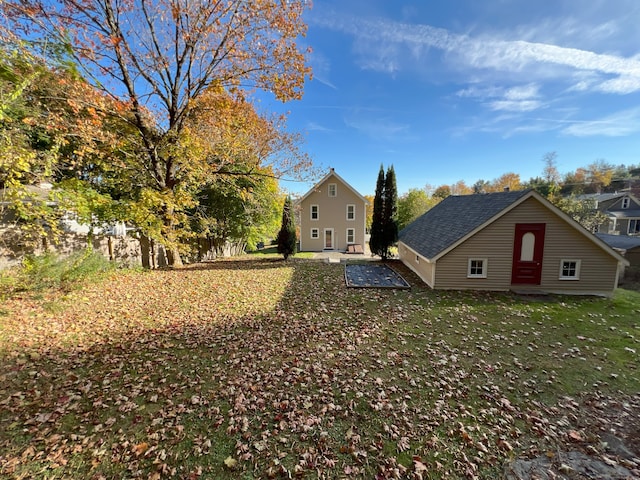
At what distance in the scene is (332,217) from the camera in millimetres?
27562

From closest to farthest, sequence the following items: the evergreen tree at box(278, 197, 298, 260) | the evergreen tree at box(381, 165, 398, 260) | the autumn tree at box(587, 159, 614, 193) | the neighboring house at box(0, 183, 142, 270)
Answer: the neighboring house at box(0, 183, 142, 270) → the evergreen tree at box(278, 197, 298, 260) → the evergreen tree at box(381, 165, 398, 260) → the autumn tree at box(587, 159, 614, 193)

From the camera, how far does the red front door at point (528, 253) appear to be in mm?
11070

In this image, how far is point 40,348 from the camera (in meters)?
5.39

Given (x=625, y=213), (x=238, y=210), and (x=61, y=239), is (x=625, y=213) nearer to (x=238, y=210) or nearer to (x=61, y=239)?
(x=238, y=210)

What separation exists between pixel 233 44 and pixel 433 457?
14220mm

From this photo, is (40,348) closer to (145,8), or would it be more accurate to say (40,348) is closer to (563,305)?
(145,8)

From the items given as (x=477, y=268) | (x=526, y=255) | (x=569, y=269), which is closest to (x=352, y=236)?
(x=477, y=268)

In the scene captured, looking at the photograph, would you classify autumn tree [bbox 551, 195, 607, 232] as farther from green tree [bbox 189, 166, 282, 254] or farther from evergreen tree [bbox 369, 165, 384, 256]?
green tree [bbox 189, 166, 282, 254]

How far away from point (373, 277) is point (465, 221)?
5194 mm

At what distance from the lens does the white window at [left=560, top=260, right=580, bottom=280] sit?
11.1 m

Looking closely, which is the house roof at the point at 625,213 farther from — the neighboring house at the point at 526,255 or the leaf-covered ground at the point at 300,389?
the leaf-covered ground at the point at 300,389

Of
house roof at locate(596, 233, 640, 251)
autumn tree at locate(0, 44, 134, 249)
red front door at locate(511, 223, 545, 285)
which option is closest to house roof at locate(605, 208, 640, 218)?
house roof at locate(596, 233, 640, 251)

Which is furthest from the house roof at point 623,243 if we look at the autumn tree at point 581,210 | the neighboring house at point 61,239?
the neighboring house at point 61,239

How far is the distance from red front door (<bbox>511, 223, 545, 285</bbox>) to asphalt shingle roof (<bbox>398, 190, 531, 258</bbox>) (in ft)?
4.48
